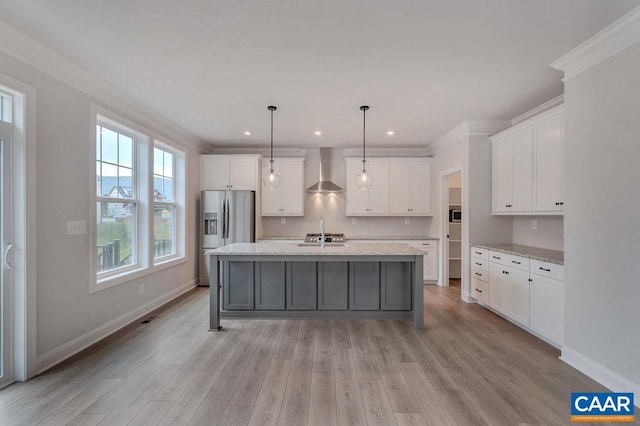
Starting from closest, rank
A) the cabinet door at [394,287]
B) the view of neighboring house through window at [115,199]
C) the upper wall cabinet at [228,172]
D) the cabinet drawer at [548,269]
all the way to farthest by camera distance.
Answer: the cabinet drawer at [548,269]
the view of neighboring house through window at [115,199]
the cabinet door at [394,287]
the upper wall cabinet at [228,172]

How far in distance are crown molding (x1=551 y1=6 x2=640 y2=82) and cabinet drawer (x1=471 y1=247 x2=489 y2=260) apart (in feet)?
7.23

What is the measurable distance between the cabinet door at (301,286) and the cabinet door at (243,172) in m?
2.30

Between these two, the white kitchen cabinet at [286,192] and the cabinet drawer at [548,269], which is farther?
the white kitchen cabinet at [286,192]

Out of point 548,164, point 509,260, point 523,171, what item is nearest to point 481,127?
point 523,171

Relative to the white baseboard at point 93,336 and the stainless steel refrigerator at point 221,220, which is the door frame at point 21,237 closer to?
the white baseboard at point 93,336

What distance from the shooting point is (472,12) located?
6.42ft

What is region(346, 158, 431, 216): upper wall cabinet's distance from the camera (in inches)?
222

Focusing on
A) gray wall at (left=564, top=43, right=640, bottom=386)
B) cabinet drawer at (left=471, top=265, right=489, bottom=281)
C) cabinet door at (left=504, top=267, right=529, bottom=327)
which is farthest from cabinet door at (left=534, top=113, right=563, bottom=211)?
cabinet drawer at (left=471, top=265, right=489, bottom=281)

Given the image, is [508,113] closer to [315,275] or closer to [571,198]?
[571,198]

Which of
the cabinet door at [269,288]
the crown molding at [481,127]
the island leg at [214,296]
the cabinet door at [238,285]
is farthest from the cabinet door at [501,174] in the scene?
the island leg at [214,296]

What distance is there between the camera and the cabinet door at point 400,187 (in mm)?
5641

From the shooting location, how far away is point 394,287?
361 centimetres

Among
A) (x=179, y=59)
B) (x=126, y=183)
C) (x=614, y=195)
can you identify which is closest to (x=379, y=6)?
(x=179, y=59)

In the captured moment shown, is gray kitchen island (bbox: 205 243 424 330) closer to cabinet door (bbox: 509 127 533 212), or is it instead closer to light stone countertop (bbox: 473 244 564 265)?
light stone countertop (bbox: 473 244 564 265)
